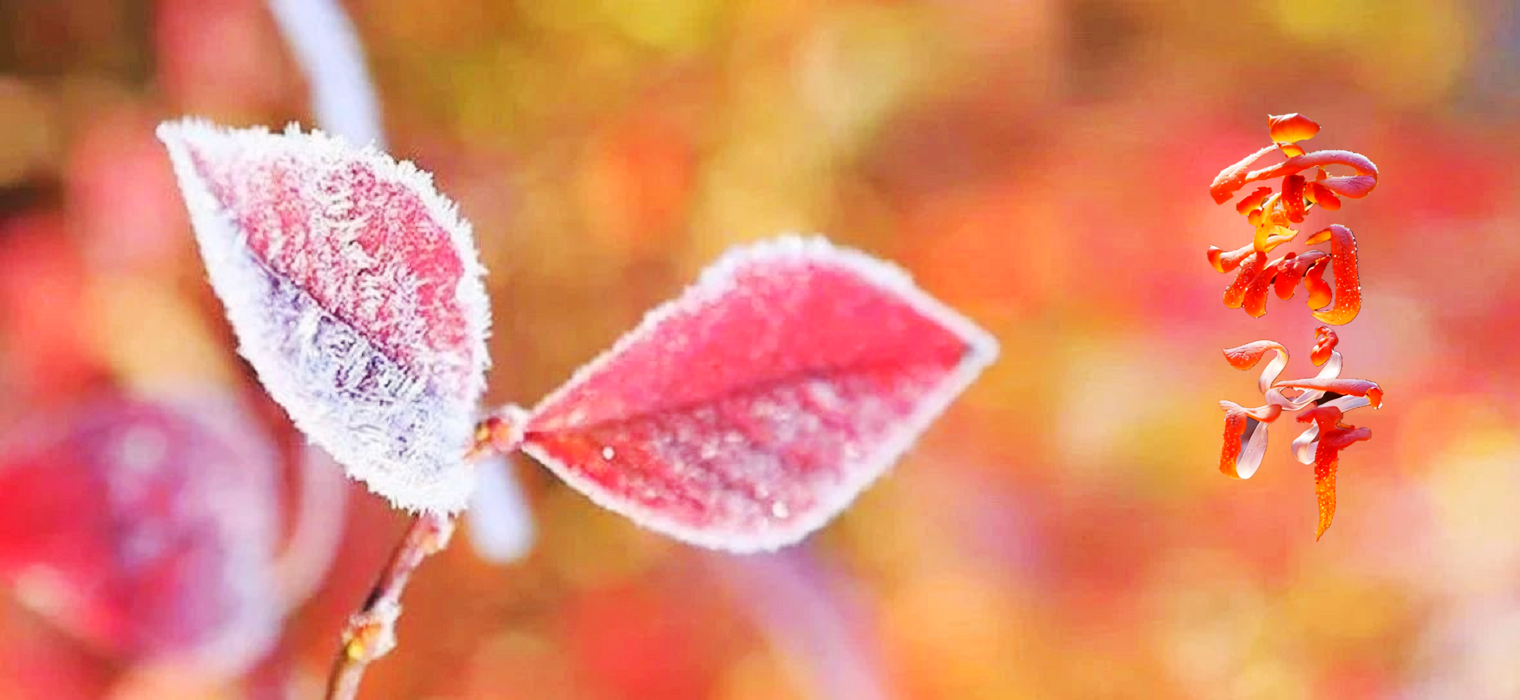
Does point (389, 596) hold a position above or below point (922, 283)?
below

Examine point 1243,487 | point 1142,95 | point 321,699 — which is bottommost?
point 321,699

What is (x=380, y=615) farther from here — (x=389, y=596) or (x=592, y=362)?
(x=592, y=362)

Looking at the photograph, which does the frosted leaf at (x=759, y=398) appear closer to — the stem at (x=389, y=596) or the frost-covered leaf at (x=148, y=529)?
the stem at (x=389, y=596)

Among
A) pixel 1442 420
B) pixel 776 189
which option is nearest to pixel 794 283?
pixel 776 189

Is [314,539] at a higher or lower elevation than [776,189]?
lower

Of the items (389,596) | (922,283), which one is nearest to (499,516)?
(389,596)

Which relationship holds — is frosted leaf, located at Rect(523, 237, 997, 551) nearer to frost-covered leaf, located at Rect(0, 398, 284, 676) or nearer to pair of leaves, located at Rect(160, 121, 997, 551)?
pair of leaves, located at Rect(160, 121, 997, 551)

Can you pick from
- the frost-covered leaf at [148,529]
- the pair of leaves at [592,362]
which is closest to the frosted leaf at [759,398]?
the pair of leaves at [592,362]

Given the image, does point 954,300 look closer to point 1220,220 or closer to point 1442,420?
point 1220,220
